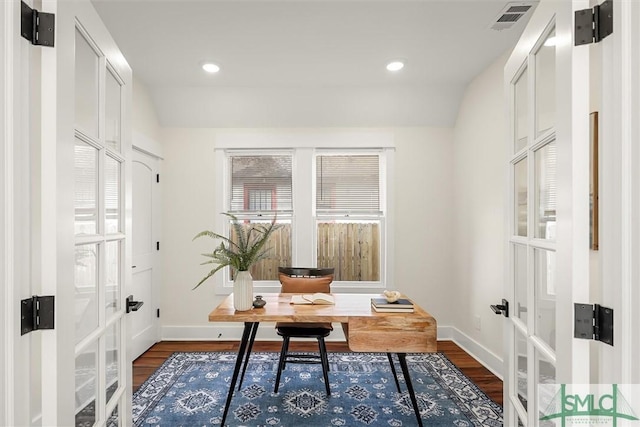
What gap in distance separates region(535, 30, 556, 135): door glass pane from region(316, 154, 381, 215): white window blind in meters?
2.77

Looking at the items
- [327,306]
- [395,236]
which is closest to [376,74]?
[395,236]

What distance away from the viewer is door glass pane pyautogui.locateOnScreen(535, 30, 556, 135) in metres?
1.14

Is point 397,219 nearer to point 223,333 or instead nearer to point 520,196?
point 223,333

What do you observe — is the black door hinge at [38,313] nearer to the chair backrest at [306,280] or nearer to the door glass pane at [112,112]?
the door glass pane at [112,112]

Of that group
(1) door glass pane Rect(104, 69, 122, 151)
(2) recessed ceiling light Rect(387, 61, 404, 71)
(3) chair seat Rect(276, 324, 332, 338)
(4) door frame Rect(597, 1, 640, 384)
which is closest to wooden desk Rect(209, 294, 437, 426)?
(3) chair seat Rect(276, 324, 332, 338)

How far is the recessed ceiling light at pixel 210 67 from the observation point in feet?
10.3

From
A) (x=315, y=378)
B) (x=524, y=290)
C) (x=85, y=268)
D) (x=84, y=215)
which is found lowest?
(x=315, y=378)

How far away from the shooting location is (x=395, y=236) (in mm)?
3947

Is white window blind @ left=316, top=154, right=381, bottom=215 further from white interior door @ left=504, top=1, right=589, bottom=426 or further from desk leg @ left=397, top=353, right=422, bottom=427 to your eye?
white interior door @ left=504, top=1, right=589, bottom=426

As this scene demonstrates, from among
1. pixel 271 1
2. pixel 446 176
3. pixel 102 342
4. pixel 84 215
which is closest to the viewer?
pixel 84 215

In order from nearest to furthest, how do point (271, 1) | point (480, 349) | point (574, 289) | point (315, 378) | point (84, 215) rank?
point (574, 289)
point (84, 215)
point (271, 1)
point (315, 378)
point (480, 349)

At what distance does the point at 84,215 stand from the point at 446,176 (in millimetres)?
3518

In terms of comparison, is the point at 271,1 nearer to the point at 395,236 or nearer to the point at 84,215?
the point at 84,215

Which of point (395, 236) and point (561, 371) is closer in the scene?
point (561, 371)
